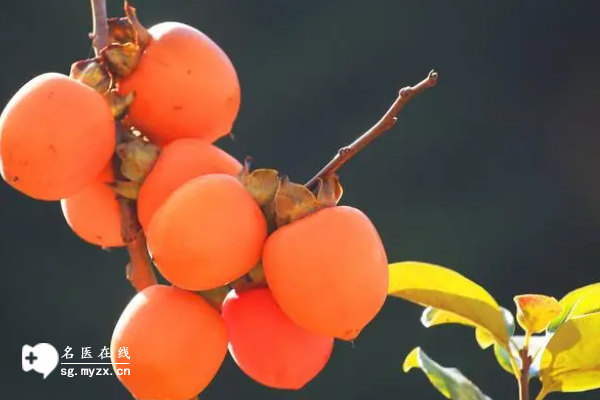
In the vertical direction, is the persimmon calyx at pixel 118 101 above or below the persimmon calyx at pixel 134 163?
above

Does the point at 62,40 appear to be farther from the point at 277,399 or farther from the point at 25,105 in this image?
the point at 25,105

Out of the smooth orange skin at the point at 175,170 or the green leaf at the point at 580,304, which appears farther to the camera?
the green leaf at the point at 580,304

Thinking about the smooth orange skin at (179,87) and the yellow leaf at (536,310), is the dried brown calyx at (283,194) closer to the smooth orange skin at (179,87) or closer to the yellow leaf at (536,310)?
the smooth orange skin at (179,87)

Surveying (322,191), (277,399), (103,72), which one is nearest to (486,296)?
(322,191)

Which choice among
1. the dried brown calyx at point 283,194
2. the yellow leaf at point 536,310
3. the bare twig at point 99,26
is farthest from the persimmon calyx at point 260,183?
the yellow leaf at point 536,310

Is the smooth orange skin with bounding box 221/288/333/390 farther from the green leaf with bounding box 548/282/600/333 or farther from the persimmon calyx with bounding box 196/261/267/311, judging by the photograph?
the green leaf with bounding box 548/282/600/333

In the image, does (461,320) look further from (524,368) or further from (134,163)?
(134,163)
